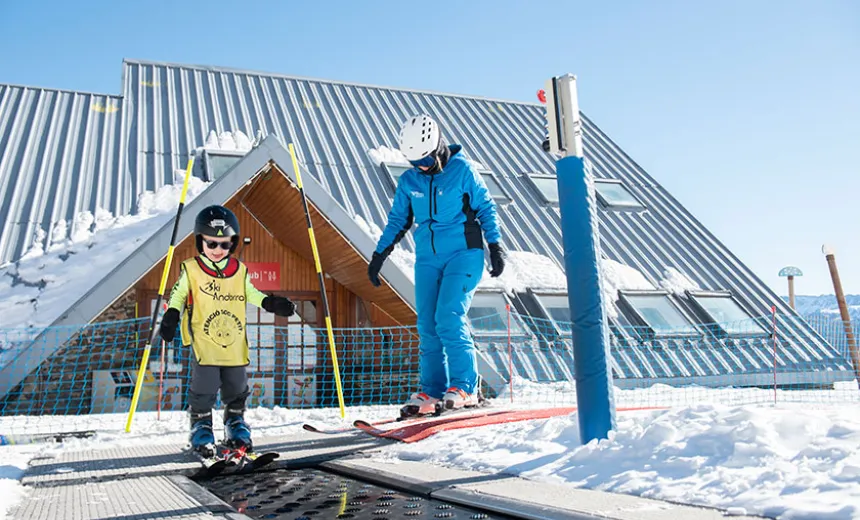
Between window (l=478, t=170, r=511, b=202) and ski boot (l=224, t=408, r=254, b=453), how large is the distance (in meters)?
8.70

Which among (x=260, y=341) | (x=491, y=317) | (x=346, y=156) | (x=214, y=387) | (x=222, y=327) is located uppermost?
(x=346, y=156)

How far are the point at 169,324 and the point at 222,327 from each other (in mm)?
268

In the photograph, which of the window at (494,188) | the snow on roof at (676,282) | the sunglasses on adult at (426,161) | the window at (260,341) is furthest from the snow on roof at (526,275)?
the sunglasses on adult at (426,161)

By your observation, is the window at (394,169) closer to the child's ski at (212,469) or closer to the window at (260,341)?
the window at (260,341)

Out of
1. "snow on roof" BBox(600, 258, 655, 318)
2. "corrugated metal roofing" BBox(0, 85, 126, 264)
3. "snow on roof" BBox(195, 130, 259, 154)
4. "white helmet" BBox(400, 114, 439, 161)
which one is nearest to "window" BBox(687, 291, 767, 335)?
"snow on roof" BBox(600, 258, 655, 318)

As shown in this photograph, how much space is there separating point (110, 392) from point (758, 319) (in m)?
9.14

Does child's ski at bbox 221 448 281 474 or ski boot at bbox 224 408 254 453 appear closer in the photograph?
child's ski at bbox 221 448 281 474

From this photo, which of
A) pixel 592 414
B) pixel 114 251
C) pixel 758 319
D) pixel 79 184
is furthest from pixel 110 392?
pixel 758 319

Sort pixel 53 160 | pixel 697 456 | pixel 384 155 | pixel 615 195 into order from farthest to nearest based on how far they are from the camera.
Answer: pixel 615 195
pixel 384 155
pixel 53 160
pixel 697 456

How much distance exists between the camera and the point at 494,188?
41.2 feet

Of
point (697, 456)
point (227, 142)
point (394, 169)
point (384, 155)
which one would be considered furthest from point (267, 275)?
point (697, 456)

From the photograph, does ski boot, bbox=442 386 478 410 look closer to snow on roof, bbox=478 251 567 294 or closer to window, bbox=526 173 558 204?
snow on roof, bbox=478 251 567 294

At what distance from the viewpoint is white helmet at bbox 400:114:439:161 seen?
4793mm

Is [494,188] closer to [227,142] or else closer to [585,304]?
[227,142]
